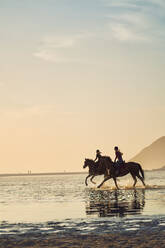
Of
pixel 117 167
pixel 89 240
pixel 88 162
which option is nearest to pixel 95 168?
pixel 88 162

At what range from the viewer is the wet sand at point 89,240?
10.1 metres

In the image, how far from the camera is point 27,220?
15.8 metres

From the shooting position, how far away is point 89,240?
10.7 metres

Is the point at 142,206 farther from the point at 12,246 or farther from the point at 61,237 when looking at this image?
the point at 12,246

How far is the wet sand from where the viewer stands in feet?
33.2

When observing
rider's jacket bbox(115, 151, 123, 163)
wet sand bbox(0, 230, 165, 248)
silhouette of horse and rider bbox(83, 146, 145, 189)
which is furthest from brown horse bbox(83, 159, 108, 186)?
wet sand bbox(0, 230, 165, 248)

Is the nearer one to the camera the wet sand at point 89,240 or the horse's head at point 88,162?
the wet sand at point 89,240

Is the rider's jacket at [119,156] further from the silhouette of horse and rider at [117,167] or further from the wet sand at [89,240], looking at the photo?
the wet sand at [89,240]

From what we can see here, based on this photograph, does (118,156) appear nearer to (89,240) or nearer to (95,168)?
(95,168)

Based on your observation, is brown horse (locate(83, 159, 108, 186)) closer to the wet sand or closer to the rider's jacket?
the rider's jacket

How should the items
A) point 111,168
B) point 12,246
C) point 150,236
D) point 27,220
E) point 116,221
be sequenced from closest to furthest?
point 12,246
point 150,236
point 116,221
point 27,220
point 111,168

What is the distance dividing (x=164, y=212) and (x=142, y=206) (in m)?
3.08

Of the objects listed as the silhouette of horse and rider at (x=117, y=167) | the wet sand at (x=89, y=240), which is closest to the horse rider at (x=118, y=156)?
the silhouette of horse and rider at (x=117, y=167)

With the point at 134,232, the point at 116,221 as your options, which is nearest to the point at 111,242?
the point at 134,232
